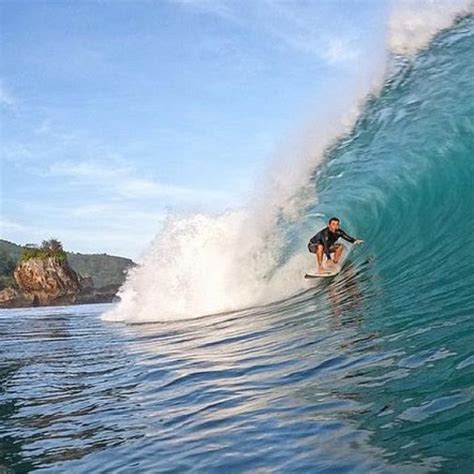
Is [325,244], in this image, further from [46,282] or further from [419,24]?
[46,282]

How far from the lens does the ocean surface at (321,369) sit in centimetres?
359

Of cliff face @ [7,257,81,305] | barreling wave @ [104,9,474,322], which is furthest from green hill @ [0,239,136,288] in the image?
barreling wave @ [104,9,474,322]

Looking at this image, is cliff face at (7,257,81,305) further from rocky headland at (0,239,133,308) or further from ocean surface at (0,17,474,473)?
ocean surface at (0,17,474,473)

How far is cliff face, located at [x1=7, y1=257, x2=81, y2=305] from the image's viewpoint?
258ft

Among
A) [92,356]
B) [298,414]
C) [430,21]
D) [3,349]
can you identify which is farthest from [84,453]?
[430,21]

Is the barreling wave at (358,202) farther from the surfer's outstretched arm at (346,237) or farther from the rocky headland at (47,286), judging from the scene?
the rocky headland at (47,286)

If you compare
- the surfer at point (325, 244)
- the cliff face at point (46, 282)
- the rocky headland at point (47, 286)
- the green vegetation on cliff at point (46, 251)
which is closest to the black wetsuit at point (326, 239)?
the surfer at point (325, 244)

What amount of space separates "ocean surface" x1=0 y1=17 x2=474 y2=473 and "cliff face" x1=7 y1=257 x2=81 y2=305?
2634 inches

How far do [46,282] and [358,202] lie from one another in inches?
2777

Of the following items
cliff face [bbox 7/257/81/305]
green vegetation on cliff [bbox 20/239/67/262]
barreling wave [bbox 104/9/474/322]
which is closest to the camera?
barreling wave [bbox 104/9/474/322]

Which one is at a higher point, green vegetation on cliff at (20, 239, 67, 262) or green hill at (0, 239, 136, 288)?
green hill at (0, 239, 136, 288)

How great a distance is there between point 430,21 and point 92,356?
11740 millimetres

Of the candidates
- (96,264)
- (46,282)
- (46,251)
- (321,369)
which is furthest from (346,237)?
(96,264)

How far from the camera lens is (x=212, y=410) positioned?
15.6ft
